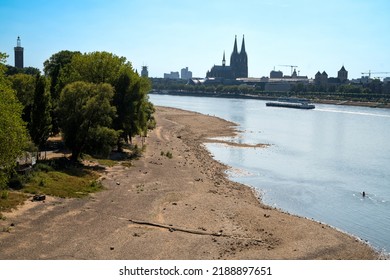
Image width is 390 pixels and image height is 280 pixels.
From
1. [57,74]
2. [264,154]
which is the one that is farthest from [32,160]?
[264,154]

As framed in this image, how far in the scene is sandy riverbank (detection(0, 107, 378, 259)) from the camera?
84.4 feet

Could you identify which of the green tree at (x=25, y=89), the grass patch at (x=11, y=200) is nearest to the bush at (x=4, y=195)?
the grass patch at (x=11, y=200)

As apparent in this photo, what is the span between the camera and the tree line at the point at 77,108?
99.3 feet

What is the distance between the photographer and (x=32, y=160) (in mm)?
42094

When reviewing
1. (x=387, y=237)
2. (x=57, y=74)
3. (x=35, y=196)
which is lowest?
(x=387, y=237)

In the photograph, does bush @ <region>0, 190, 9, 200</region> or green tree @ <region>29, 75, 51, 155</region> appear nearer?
bush @ <region>0, 190, 9, 200</region>

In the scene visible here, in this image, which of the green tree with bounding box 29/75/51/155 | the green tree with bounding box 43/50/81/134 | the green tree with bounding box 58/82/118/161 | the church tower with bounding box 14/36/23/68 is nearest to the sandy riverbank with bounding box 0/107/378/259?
the green tree with bounding box 58/82/118/161

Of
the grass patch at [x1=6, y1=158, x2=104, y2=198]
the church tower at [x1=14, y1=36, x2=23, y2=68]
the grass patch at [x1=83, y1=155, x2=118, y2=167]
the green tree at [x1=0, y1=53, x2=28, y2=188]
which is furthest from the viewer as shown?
the church tower at [x1=14, y1=36, x2=23, y2=68]

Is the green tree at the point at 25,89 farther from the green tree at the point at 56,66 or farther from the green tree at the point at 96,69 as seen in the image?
the green tree at the point at 96,69

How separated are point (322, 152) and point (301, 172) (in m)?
19.9

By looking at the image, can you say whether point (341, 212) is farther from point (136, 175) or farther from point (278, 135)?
point (278, 135)

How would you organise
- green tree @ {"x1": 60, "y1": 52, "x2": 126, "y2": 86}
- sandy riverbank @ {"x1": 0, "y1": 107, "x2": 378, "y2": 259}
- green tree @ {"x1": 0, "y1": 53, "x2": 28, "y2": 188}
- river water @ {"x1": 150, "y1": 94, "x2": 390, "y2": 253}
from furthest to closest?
green tree @ {"x1": 60, "y1": 52, "x2": 126, "y2": 86} < river water @ {"x1": 150, "y1": 94, "x2": 390, "y2": 253} < green tree @ {"x1": 0, "y1": 53, "x2": 28, "y2": 188} < sandy riverbank @ {"x1": 0, "y1": 107, "x2": 378, "y2": 259}

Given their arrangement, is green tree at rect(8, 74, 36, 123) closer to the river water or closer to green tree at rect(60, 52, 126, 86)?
green tree at rect(60, 52, 126, 86)

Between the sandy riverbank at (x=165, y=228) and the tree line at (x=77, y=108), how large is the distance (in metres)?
4.18
